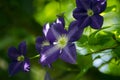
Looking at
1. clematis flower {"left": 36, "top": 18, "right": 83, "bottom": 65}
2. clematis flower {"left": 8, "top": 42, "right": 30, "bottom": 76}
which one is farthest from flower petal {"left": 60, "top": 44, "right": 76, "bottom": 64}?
clematis flower {"left": 8, "top": 42, "right": 30, "bottom": 76}

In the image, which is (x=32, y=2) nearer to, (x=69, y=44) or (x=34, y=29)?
(x=34, y=29)

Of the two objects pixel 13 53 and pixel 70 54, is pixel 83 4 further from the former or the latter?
pixel 13 53

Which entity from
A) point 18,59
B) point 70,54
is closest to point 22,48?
point 18,59

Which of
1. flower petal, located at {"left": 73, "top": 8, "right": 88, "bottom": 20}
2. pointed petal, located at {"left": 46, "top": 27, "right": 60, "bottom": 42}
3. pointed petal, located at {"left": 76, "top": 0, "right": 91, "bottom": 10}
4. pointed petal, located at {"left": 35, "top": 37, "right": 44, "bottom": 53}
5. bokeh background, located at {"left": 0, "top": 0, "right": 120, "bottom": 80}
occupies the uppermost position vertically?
pointed petal, located at {"left": 76, "top": 0, "right": 91, "bottom": 10}

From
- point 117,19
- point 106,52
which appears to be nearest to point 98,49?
point 106,52

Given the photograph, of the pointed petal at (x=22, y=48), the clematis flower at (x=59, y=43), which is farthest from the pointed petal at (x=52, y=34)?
the pointed petal at (x=22, y=48)

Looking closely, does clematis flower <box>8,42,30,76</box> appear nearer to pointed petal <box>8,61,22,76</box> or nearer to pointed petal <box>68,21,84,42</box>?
pointed petal <box>8,61,22,76</box>

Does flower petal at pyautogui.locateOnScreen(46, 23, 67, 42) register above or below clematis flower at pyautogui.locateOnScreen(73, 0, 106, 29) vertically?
below
